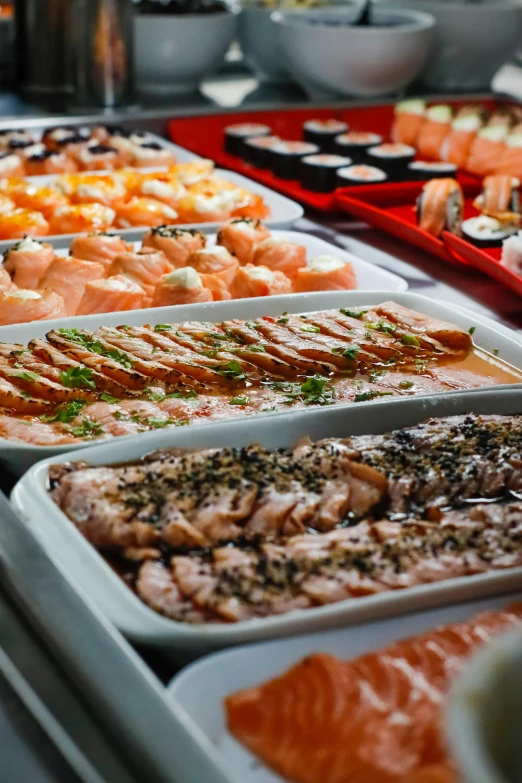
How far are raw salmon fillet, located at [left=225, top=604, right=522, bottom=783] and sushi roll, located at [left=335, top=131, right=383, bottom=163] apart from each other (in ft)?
9.91

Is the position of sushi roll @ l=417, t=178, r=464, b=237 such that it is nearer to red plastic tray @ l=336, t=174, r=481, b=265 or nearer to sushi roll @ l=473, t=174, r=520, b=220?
red plastic tray @ l=336, t=174, r=481, b=265

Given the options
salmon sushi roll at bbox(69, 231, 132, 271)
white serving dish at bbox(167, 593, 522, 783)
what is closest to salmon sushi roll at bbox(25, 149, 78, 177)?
salmon sushi roll at bbox(69, 231, 132, 271)

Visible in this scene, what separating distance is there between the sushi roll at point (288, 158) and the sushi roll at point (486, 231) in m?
0.87

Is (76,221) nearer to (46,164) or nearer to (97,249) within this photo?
(97,249)

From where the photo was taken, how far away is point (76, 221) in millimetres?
3279

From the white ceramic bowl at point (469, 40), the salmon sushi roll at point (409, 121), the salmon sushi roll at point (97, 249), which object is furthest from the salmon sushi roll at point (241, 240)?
the white ceramic bowl at point (469, 40)

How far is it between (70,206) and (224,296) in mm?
790

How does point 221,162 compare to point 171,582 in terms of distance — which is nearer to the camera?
point 171,582

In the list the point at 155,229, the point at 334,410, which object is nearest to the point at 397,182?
the point at 155,229

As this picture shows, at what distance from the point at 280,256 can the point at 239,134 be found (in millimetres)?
1367

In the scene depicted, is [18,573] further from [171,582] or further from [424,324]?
[424,324]

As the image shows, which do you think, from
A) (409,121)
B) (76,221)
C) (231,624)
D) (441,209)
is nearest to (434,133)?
(409,121)

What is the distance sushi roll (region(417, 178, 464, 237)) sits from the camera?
10.9 ft

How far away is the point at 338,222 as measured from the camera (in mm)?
3607
